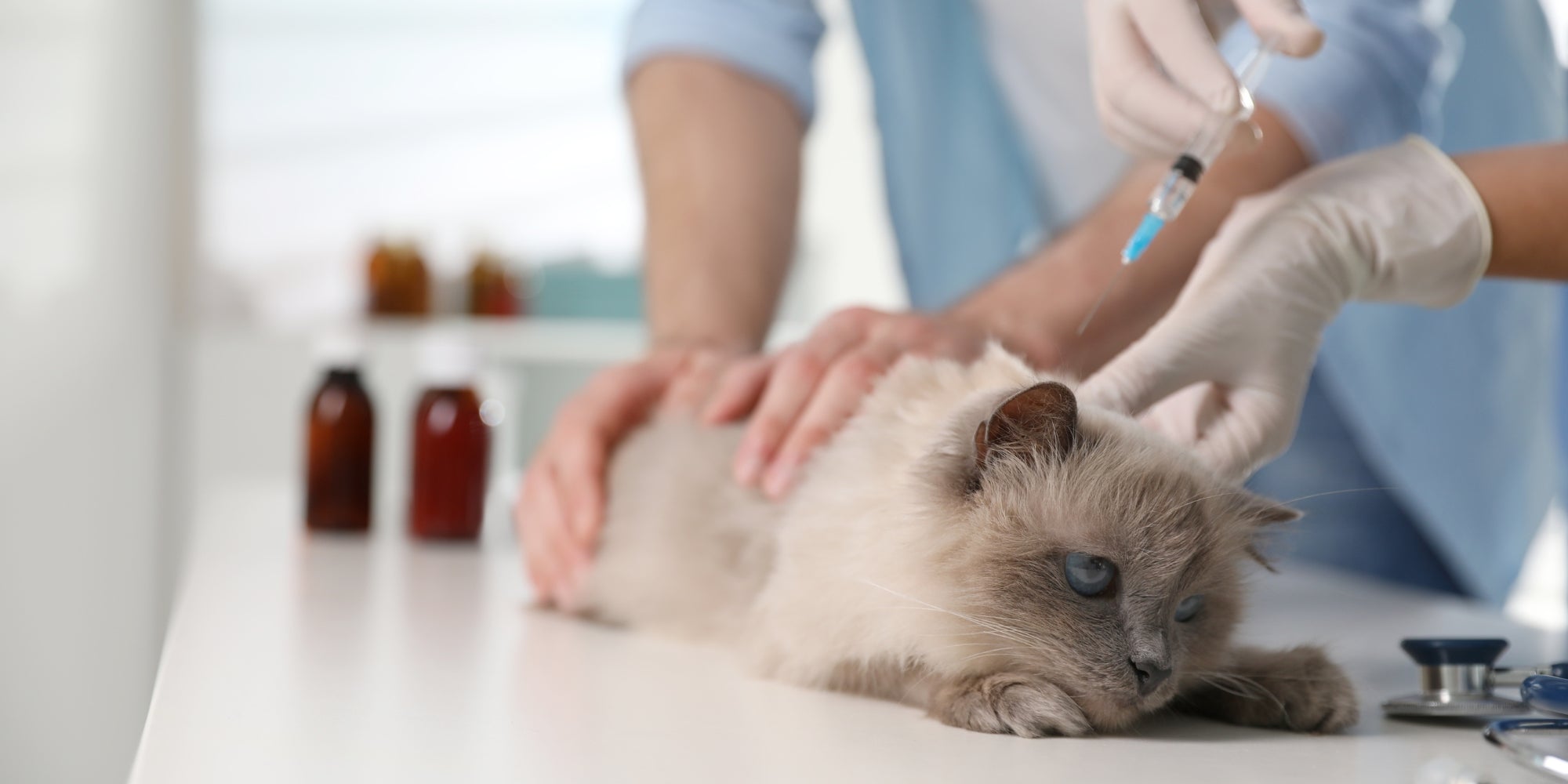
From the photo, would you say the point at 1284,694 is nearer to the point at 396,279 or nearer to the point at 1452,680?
the point at 1452,680

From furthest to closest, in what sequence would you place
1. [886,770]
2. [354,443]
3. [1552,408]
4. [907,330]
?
[1552,408]
[354,443]
[907,330]
[886,770]

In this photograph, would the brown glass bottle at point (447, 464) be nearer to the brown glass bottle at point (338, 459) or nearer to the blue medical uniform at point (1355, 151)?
the brown glass bottle at point (338, 459)

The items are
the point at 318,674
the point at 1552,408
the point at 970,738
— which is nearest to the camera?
the point at 970,738

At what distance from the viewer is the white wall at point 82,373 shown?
2848 millimetres

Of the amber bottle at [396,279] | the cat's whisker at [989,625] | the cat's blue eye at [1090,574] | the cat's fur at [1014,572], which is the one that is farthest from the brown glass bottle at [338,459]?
the amber bottle at [396,279]

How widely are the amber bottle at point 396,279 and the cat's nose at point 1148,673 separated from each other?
4.04 m

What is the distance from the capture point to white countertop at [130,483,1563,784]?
0.73 meters

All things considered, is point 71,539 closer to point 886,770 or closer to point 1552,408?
point 886,770

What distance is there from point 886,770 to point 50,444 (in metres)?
2.98

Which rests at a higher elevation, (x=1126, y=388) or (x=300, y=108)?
(x=300, y=108)

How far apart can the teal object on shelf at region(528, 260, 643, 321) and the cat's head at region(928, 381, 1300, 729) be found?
13.4 feet

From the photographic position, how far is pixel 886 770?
74cm

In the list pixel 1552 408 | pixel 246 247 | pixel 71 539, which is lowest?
pixel 71 539

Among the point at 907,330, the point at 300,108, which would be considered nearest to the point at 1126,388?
the point at 907,330
